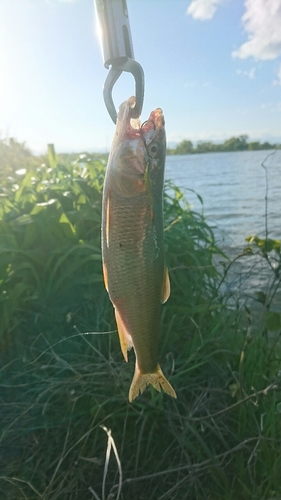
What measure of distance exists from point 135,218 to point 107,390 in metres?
1.57

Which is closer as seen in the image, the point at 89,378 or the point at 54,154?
the point at 89,378

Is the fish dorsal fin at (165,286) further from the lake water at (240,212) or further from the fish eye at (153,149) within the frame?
the lake water at (240,212)

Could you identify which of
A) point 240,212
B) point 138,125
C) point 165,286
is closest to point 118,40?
point 138,125

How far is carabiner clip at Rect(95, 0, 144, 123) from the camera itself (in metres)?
1.03

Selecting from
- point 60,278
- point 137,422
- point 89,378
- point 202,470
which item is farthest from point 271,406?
point 60,278

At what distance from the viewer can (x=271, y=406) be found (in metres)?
2.39

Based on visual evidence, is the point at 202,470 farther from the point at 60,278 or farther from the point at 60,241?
the point at 60,241

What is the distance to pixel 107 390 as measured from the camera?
8.26 feet

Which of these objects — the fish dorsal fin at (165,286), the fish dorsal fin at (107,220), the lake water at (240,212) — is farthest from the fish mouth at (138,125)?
the lake water at (240,212)

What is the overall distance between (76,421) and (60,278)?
2.76 ft

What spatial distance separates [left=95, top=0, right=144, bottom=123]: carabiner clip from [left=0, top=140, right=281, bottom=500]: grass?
4.09 ft

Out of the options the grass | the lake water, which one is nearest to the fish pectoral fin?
the grass

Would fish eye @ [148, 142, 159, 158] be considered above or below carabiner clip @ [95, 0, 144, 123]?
below

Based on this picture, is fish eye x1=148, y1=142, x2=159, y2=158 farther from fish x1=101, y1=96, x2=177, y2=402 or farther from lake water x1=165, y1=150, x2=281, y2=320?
lake water x1=165, y1=150, x2=281, y2=320
